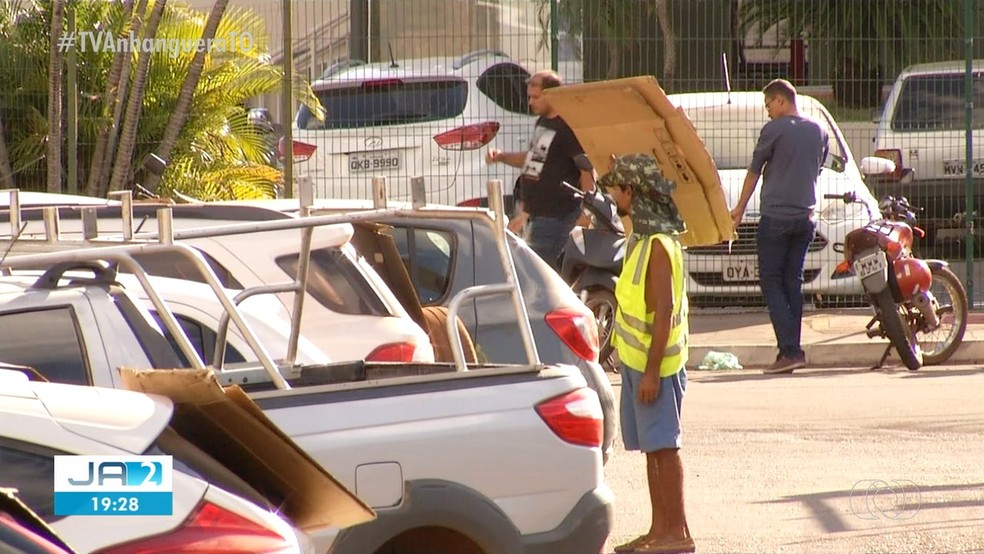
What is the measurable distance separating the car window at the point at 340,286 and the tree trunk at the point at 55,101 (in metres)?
7.91

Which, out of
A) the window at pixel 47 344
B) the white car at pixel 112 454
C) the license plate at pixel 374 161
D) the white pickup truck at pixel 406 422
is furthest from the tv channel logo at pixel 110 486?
the license plate at pixel 374 161

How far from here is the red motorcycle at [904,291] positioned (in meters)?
12.0

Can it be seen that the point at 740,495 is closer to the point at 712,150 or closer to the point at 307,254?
the point at 307,254

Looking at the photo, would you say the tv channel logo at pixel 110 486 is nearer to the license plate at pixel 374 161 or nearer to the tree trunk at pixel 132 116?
the tree trunk at pixel 132 116

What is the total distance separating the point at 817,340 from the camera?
13.2 meters

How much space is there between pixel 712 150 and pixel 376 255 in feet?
27.7

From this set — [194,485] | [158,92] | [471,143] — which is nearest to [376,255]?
[194,485]

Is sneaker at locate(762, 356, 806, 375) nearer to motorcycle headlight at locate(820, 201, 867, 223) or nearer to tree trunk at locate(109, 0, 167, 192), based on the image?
motorcycle headlight at locate(820, 201, 867, 223)

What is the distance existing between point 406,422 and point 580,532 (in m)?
0.73

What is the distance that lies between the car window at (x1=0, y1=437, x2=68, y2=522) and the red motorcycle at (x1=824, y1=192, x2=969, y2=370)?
933 cm

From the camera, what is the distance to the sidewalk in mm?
12883

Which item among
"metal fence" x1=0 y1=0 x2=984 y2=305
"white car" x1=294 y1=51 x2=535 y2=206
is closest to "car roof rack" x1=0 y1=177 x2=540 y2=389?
"metal fence" x1=0 y1=0 x2=984 y2=305

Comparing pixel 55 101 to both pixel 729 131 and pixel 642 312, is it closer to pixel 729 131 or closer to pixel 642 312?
pixel 729 131

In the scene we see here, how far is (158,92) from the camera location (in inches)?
608
